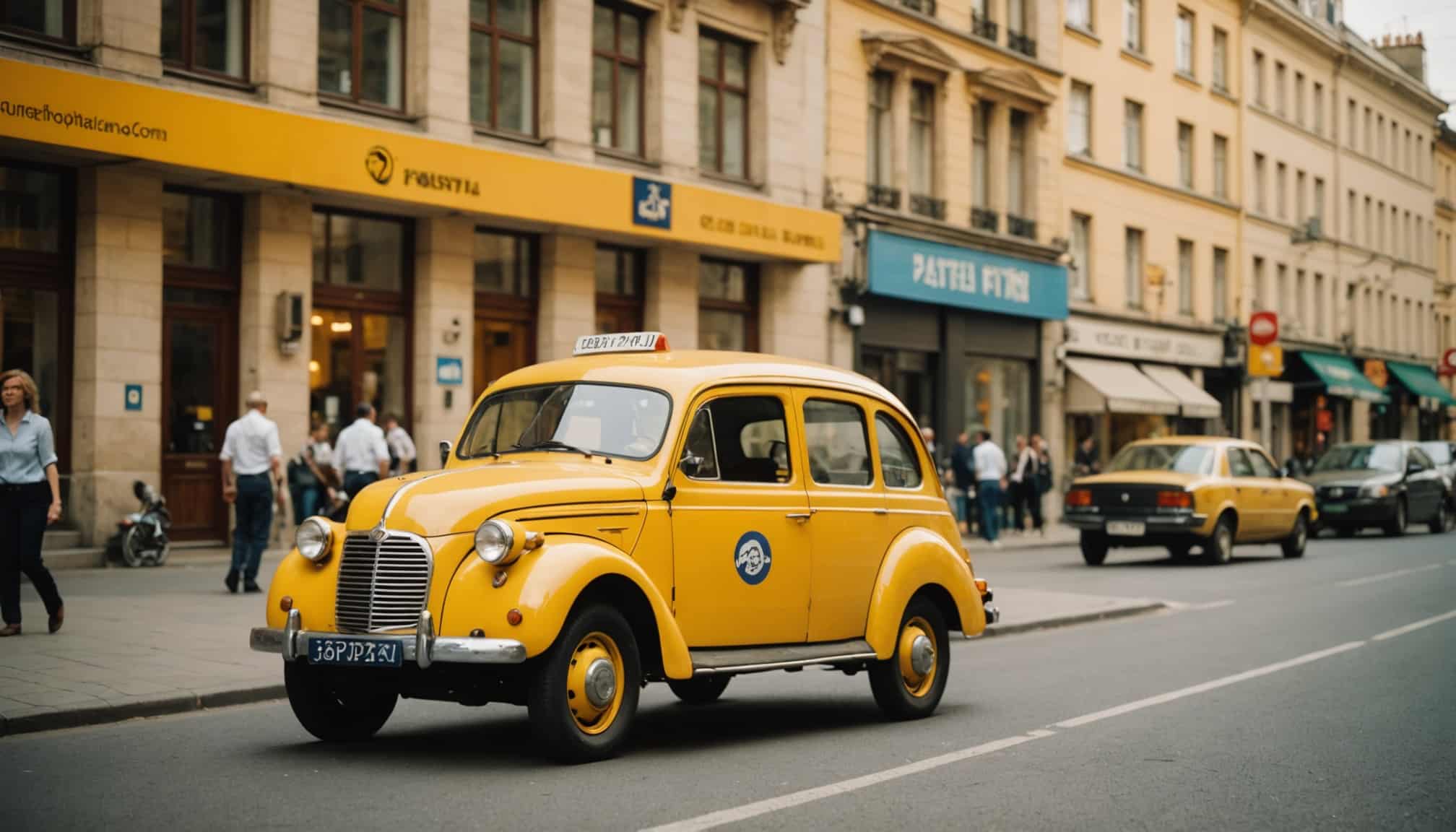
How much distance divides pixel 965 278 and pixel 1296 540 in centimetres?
1003

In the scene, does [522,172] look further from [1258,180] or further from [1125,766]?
[1258,180]

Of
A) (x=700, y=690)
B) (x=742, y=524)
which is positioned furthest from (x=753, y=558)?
(x=700, y=690)

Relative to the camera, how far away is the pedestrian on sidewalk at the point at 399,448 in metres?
20.2

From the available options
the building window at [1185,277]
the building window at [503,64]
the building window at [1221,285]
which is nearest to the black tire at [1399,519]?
the building window at [1185,277]

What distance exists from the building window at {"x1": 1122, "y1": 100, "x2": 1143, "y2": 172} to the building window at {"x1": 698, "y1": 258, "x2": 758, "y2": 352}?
1617 cm

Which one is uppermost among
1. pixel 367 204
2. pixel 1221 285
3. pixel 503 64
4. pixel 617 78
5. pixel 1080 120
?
pixel 1080 120

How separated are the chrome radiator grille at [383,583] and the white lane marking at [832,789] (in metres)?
1.72

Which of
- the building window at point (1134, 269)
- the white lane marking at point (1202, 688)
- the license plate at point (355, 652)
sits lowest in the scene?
the white lane marking at point (1202, 688)

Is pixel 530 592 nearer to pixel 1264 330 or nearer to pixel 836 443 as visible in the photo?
pixel 836 443

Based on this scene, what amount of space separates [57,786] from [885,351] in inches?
1009

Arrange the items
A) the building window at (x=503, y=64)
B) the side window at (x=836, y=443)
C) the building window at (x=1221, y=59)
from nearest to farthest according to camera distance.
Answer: the side window at (x=836, y=443) → the building window at (x=503, y=64) → the building window at (x=1221, y=59)

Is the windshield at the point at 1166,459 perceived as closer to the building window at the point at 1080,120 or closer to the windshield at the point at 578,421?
the building window at the point at 1080,120

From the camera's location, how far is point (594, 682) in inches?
288

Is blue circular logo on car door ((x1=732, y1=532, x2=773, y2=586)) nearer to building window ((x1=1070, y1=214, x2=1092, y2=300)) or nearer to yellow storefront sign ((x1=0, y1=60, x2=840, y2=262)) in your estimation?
yellow storefront sign ((x1=0, y1=60, x2=840, y2=262))
